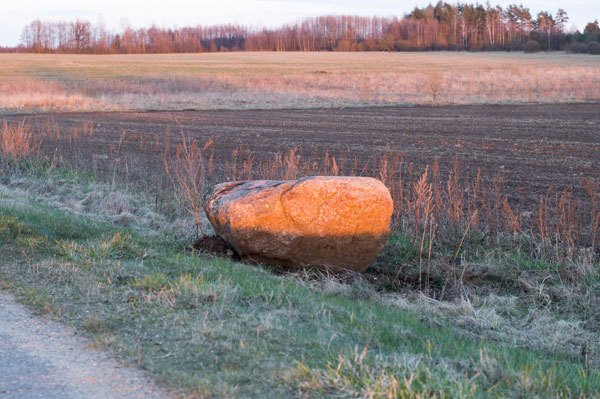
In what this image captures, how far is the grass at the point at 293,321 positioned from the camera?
4191 mm

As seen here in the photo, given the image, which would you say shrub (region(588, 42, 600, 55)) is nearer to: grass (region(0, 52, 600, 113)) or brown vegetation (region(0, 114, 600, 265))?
grass (region(0, 52, 600, 113))

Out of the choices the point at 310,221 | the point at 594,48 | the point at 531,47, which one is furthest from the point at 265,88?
the point at 531,47

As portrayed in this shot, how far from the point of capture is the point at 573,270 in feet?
25.8

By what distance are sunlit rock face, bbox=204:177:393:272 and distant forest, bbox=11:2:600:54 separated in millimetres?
101198

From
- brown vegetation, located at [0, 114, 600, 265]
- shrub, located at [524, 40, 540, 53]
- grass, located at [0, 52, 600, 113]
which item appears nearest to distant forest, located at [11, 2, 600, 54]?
shrub, located at [524, 40, 540, 53]

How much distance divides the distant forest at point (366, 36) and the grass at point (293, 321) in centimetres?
10168

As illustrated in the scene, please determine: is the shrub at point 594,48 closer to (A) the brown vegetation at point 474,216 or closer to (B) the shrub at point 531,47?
(B) the shrub at point 531,47

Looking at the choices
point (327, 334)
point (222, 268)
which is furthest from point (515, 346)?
point (222, 268)

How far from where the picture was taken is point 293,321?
5.41 m

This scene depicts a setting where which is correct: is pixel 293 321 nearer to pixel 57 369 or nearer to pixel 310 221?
pixel 57 369

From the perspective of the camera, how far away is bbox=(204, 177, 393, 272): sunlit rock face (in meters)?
7.66

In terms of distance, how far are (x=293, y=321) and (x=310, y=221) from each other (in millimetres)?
2423

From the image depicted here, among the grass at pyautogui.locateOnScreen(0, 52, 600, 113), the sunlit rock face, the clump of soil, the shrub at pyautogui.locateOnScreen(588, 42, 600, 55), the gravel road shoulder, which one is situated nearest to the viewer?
the gravel road shoulder

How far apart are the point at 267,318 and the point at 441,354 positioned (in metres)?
1.48
